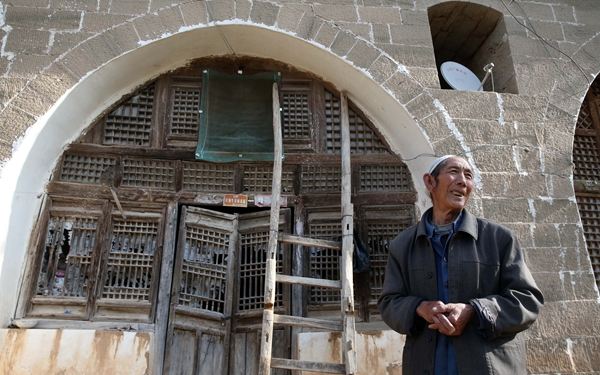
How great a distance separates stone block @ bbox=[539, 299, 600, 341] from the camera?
3893 millimetres

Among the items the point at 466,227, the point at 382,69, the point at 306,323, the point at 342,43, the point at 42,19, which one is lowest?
the point at 306,323

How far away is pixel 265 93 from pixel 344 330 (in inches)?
96.4

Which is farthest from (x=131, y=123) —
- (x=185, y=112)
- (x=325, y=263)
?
(x=325, y=263)

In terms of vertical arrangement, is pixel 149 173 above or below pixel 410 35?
below

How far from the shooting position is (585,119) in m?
5.41

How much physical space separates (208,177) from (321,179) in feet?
3.36

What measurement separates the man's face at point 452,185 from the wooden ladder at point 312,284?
118 centimetres

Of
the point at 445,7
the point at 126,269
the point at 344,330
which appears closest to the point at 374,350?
the point at 344,330

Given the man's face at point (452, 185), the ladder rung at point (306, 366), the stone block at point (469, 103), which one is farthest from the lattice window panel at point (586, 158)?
the ladder rung at point (306, 366)

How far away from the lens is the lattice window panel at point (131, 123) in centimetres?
494

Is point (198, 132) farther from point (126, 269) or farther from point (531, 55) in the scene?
point (531, 55)

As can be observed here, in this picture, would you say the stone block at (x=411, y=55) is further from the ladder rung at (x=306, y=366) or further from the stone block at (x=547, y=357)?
the ladder rung at (x=306, y=366)

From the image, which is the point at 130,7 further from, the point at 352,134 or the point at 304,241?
the point at 304,241

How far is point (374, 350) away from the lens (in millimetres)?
4160
